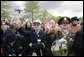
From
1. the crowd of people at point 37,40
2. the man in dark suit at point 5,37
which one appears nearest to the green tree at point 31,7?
the man in dark suit at point 5,37

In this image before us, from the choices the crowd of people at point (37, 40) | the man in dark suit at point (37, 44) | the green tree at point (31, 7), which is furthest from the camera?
the green tree at point (31, 7)

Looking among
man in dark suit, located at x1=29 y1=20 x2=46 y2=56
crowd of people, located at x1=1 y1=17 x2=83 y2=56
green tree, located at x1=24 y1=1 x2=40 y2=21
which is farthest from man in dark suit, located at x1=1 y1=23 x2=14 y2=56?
green tree, located at x1=24 y1=1 x2=40 y2=21

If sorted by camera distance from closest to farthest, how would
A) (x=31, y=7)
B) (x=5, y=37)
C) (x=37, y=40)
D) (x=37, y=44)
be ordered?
(x=37, y=44), (x=5, y=37), (x=37, y=40), (x=31, y=7)

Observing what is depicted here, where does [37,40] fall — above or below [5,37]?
below

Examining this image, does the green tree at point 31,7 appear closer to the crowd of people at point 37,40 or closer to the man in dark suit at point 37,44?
the man in dark suit at point 37,44

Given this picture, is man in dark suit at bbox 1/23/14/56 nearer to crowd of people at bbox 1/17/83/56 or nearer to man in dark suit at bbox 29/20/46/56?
crowd of people at bbox 1/17/83/56

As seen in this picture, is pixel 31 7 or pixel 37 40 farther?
pixel 31 7

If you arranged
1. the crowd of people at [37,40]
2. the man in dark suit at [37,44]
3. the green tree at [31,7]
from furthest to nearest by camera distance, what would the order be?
1. the green tree at [31,7]
2. the man in dark suit at [37,44]
3. the crowd of people at [37,40]

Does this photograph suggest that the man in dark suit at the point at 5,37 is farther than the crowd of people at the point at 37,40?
Yes

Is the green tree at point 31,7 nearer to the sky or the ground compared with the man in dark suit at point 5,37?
nearer to the ground

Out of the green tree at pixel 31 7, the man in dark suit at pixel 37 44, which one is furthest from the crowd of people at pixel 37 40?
the green tree at pixel 31 7

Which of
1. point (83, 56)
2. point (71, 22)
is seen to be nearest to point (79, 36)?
point (83, 56)

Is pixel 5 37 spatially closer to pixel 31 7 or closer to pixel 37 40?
pixel 37 40

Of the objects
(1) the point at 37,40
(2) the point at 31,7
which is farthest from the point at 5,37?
(2) the point at 31,7
